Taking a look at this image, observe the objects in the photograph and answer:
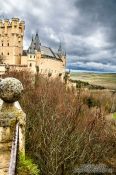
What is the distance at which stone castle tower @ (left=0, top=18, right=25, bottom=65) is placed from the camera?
92.4 metres

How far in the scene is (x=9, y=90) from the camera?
536 cm

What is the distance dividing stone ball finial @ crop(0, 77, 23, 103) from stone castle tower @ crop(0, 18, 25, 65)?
285ft

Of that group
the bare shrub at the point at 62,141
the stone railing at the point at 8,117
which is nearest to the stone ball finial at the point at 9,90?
the stone railing at the point at 8,117

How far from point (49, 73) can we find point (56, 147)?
7731cm

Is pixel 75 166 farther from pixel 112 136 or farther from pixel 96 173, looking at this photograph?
pixel 112 136

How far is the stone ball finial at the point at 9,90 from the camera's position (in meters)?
5.35

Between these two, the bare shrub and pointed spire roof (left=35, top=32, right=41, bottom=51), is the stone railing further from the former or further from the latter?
pointed spire roof (left=35, top=32, right=41, bottom=51)

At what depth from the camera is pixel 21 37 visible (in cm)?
9550

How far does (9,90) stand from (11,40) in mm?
90140

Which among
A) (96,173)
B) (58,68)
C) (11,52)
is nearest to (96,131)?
(96,173)

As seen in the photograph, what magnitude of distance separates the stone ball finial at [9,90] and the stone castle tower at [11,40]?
8686 centimetres

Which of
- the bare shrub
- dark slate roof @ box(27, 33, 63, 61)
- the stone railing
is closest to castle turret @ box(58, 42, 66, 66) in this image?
dark slate roof @ box(27, 33, 63, 61)

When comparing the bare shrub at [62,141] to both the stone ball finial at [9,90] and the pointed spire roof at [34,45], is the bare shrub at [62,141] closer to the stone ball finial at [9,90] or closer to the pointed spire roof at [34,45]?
the stone ball finial at [9,90]

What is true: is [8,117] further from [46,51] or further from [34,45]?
A: [46,51]
